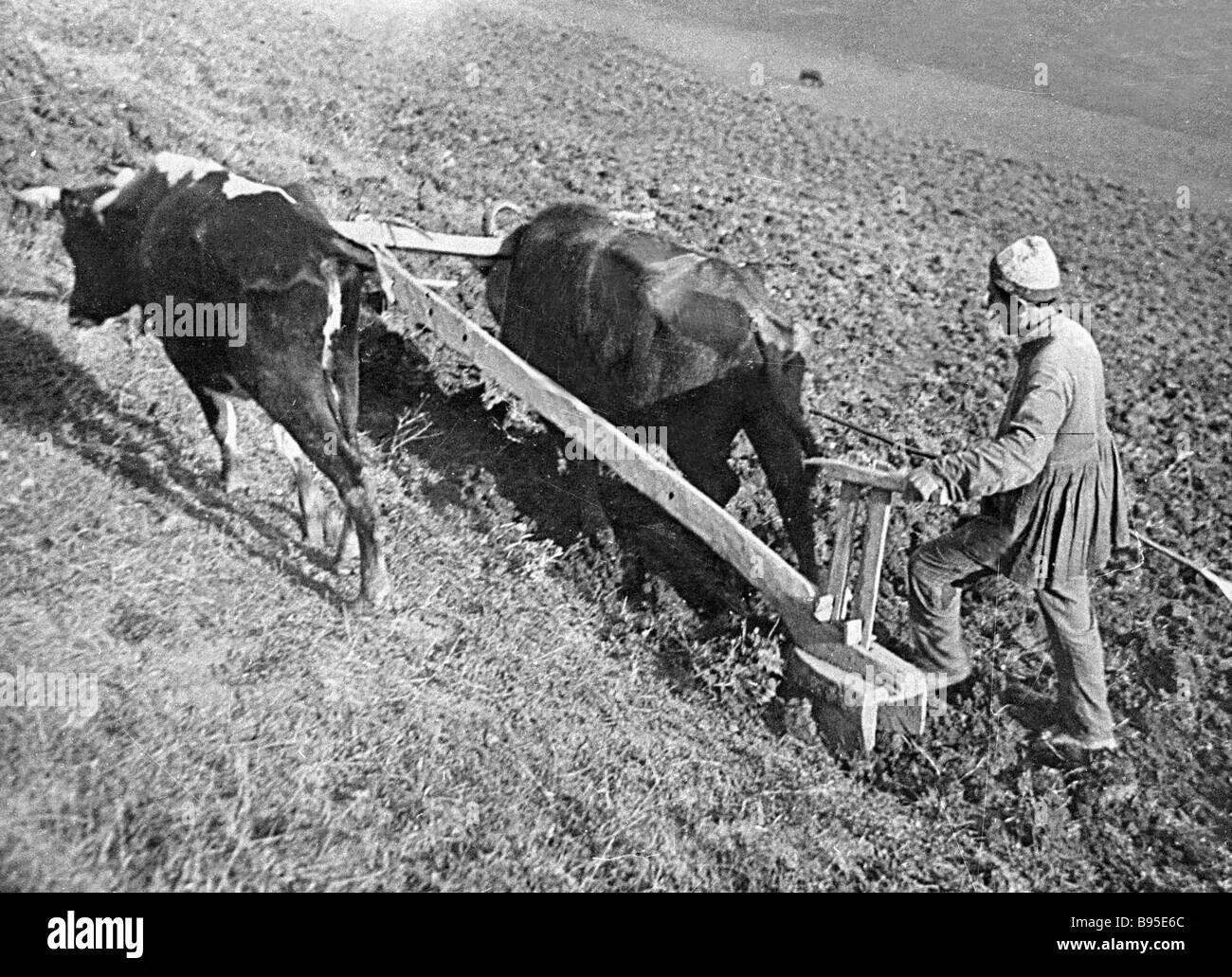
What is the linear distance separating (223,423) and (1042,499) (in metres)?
3.62

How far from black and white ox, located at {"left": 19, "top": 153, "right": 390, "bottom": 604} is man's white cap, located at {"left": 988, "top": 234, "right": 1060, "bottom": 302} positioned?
2.58 metres

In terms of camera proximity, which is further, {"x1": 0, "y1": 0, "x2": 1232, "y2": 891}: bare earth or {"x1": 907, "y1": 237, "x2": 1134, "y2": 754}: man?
{"x1": 907, "y1": 237, "x2": 1134, "y2": 754}: man

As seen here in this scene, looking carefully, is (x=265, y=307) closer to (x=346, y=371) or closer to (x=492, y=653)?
(x=346, y=371)

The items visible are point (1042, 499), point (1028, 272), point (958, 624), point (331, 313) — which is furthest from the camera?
point (331, 313)

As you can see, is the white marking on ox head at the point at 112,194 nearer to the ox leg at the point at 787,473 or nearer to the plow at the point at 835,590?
the plow at the point at 835,590

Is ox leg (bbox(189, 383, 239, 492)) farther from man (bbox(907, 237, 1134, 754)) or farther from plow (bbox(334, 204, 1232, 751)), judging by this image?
man (bbox(907, 237, 1134, 754))

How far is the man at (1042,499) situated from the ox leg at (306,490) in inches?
104

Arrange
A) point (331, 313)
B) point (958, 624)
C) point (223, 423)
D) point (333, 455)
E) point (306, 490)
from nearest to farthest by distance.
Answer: point (958, 624), point (333, 455), point (331, 313), point (306, 490), point (223, 423)

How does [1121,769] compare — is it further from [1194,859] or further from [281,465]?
[281,465]

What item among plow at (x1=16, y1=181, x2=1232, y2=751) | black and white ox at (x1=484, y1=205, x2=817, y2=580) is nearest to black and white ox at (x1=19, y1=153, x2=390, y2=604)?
plow at (x1=16, y1=181, x2=1232, y2=751)

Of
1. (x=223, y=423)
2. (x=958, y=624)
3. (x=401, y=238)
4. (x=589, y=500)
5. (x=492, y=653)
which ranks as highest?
(x=401, y=238)

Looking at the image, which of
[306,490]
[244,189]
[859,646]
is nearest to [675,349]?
[859,646]

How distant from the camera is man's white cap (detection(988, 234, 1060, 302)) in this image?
4.22 meters

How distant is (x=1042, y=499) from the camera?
440 centimetres
